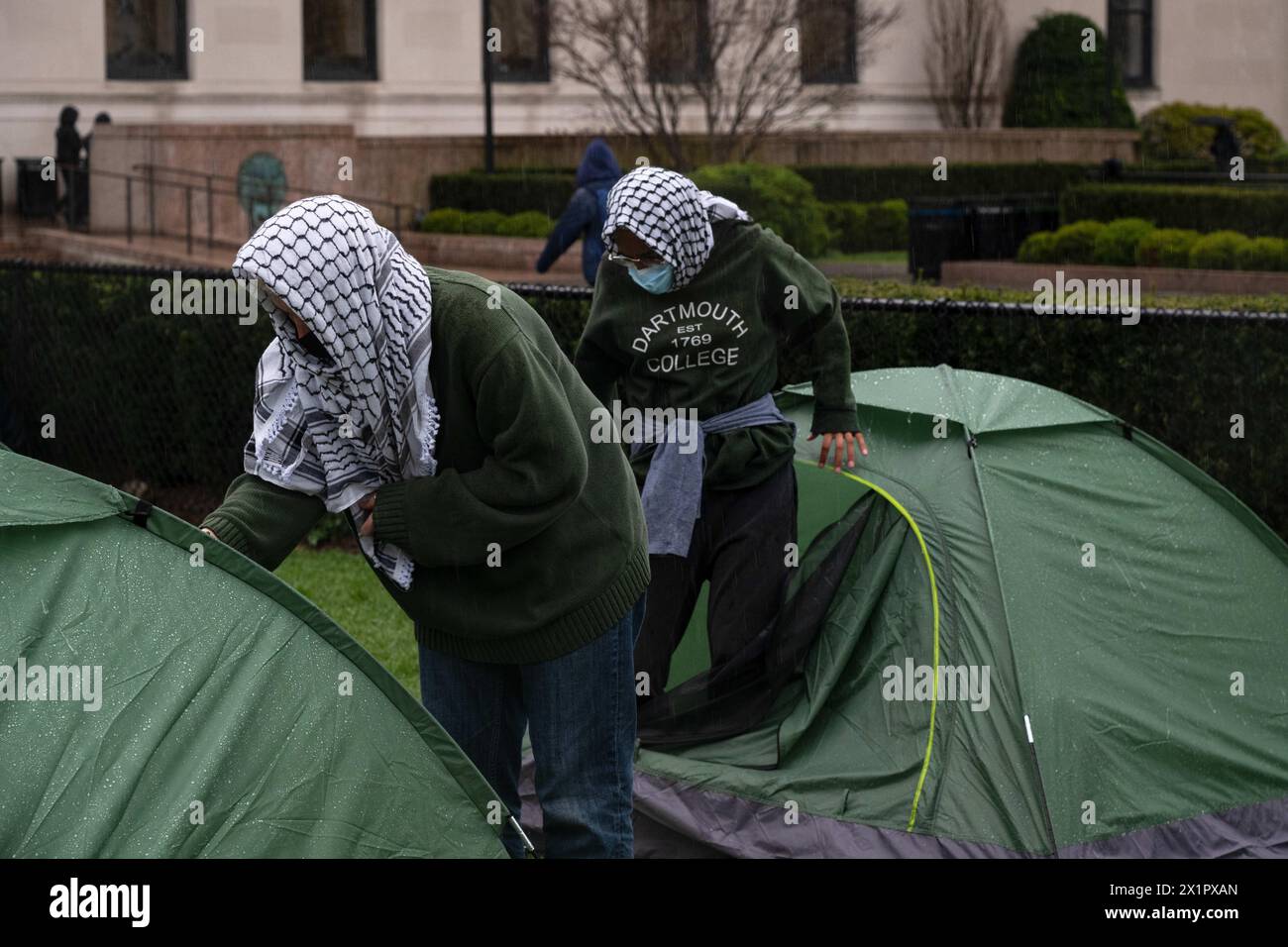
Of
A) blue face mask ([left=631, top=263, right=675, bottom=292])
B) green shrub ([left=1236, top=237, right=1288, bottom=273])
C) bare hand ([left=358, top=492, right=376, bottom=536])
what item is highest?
blue face mask ([left=631, top=263, right=675, bottom=292])

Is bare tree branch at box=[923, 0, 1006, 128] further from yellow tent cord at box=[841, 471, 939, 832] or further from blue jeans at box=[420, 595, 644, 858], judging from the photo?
blue jeans at box=[420, 595, 644, 858]

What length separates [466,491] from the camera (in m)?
3.30

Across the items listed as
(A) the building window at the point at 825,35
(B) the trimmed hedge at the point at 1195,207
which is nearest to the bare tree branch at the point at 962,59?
(A) the building window at the point at 825,35

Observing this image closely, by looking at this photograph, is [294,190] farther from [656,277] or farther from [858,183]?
[656,277]

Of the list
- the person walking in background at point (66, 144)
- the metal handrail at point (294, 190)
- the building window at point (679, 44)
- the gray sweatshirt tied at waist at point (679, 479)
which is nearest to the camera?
the gray sweatshirt tied at waist at point (679, 479)

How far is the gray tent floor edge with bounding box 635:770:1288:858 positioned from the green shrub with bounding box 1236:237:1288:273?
11488 millimetres

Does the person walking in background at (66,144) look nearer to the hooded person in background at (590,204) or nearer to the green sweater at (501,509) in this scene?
the hooded person in background at (590,204)

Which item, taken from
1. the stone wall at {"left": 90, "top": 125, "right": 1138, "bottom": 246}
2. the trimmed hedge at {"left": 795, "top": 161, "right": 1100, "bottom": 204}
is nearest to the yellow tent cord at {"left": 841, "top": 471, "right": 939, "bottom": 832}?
the stone wall at {"left": 90, "top": 125, "right": 1138, "bottom": 246}

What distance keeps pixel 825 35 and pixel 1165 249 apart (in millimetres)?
9109

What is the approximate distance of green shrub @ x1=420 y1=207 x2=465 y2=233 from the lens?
2019 centimetres

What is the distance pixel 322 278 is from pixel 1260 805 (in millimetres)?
3284

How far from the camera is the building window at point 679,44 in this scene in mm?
21078

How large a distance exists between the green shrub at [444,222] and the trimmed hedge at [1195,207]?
22.2 feet
